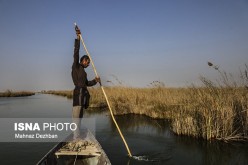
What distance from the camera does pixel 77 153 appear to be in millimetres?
5957

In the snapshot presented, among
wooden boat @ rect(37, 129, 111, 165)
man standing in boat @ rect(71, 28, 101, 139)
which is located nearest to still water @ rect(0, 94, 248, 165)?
wooden boat @ rect(37, 129, 111, 165)

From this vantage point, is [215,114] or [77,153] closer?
[77,153]

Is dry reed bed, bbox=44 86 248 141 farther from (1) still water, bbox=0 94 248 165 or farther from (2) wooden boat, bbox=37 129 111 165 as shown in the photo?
(2) wooden boat, bbox=37 129 111 165

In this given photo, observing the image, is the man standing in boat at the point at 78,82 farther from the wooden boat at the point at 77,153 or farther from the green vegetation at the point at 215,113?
the green vegetation at the point at 215,113

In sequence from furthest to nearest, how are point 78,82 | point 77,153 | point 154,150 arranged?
point 154,150 < point 78,82 < point 77,153

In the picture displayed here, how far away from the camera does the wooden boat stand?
19.5ft

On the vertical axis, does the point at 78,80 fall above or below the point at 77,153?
above

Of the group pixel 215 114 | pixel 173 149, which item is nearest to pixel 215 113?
pixel 215 114

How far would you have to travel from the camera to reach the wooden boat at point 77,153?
5.95 meters

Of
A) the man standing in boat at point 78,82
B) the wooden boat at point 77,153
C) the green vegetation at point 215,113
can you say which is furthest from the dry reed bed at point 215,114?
the man standing in boat at point 78,82

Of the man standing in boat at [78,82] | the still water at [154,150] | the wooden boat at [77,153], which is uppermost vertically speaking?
the man standing in boat at [78,82]

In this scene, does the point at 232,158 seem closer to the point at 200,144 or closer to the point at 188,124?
the point at 200,144

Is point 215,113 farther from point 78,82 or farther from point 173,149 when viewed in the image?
point 78,82

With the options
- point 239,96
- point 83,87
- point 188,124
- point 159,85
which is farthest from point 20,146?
point 159,85
